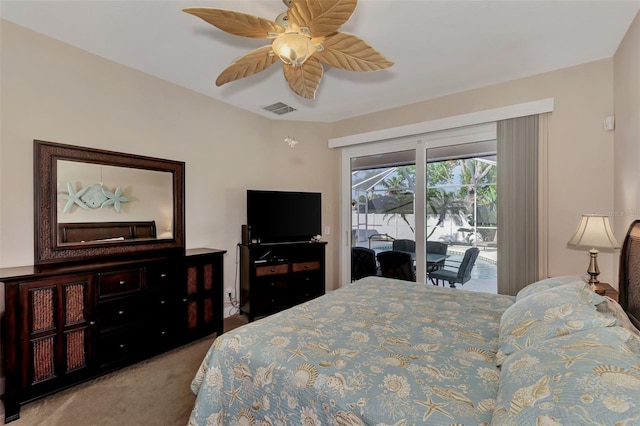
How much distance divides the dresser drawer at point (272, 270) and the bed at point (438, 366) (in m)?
1.79

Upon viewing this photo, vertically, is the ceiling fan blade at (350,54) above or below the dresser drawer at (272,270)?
above

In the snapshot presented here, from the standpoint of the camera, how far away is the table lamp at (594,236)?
2055 mm

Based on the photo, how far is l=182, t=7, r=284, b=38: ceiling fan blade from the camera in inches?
60.4

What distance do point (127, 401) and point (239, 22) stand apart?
2.58m

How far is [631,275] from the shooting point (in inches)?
69.0

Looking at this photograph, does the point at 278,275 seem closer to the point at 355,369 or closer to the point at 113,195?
the point at 113,195

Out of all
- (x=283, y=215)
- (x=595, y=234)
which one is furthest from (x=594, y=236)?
(x=283, y=215)

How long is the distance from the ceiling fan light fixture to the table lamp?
2.28m

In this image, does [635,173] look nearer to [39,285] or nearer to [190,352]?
[190,352]

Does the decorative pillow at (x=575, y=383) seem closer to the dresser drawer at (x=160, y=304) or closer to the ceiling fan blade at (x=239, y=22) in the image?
the ceiling fan blade at (x=239, y=22)

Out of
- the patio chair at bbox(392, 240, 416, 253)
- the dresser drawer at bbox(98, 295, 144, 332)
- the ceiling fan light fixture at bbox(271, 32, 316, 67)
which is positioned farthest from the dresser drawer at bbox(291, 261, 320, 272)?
the ceiling fan light fixture at bbox(271, 32, 316, 67)

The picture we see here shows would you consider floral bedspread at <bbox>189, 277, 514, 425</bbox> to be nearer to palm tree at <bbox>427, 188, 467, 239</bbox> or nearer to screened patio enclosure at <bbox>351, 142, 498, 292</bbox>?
screened patio enclosure at <bbox>351, 142, 498, 292</bbox>

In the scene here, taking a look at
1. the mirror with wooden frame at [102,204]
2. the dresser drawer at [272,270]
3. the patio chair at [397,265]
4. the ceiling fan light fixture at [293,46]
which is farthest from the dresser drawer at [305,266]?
the ceiling fan light fixture at [293,46]

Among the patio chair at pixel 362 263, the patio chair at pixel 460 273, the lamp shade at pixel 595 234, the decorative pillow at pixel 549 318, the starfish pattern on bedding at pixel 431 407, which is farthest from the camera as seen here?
the patio chair at pixel 362 263
